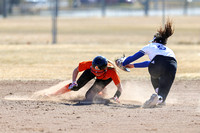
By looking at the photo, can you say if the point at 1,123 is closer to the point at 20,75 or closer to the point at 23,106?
the point at 23,106

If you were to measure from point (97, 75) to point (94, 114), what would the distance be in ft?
4.75

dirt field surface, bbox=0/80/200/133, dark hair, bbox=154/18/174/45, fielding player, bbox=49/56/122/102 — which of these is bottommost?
dirt field surface, bbox=0/80/200/133

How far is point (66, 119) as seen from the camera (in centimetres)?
652

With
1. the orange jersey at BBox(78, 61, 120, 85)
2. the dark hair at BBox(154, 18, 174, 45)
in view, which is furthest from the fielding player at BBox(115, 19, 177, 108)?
the orange jersey at BBox(78, 61, 120, 85)

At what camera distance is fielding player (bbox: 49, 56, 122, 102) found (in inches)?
304

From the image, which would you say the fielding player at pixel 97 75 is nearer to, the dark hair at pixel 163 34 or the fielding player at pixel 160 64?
the fielding player at pixel 160 64

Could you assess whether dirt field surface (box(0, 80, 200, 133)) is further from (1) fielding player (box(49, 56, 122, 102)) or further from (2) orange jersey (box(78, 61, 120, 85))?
(2) orange jersey (box(78, 61, 120, 85))

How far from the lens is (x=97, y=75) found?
824 centimetres

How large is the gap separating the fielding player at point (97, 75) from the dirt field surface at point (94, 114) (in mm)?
325

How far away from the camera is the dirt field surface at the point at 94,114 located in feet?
19.6

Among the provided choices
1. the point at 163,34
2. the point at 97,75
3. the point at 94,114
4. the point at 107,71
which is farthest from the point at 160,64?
the point at 94,114

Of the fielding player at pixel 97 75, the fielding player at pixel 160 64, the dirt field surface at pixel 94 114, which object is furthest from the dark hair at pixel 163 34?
the dirt field surface at pixel 94 114

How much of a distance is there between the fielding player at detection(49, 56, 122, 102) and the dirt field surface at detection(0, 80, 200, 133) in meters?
0.32

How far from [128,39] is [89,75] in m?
17.9
